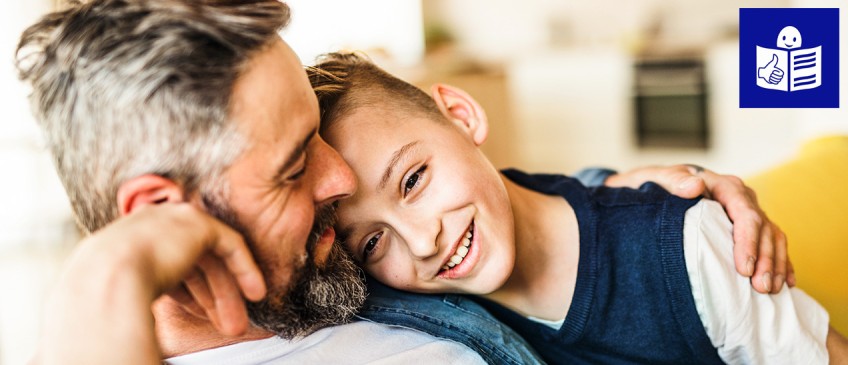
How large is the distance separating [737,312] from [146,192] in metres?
0.87

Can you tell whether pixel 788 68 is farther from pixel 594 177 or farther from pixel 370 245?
pixel 370 245

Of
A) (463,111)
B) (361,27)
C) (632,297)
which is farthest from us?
(361,27)

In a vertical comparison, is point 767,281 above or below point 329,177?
below

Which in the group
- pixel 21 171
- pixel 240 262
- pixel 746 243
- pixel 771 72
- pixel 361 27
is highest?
pixel 361 27

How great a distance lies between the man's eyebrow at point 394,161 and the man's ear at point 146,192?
0.35m

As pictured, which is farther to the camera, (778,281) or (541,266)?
(541,266)

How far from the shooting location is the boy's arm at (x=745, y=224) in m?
1.15

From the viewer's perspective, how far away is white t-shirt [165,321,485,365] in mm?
988

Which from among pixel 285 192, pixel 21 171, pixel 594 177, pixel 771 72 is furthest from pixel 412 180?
pixel 21 171

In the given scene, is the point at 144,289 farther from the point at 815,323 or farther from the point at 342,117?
the point at 815,323

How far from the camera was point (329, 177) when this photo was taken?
963 millimetres

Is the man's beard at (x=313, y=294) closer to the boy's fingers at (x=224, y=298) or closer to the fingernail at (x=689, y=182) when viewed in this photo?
the boy's fingers at (x=224, y=298)

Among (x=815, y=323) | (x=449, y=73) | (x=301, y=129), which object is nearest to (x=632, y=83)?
(x=449, y=73)

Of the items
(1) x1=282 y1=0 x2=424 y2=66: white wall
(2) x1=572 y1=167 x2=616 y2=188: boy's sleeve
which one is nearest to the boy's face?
(2) x1=572 y1=167 x2=616 y2=188: boy's sleeve
